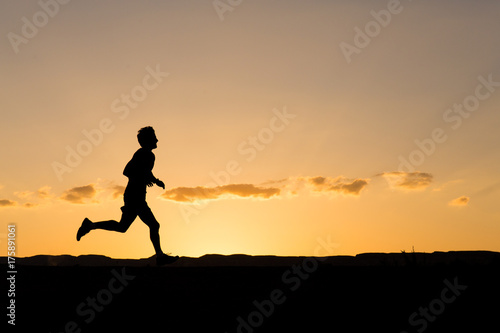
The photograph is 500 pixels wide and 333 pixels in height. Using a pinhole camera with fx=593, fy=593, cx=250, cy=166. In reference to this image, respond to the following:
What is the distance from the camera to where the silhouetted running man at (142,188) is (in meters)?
9.63

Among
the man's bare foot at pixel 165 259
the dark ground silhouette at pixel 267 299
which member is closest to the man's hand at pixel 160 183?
the man's bare foot at pixel 165 259

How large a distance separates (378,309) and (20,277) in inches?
189

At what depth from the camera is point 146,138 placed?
385 inches

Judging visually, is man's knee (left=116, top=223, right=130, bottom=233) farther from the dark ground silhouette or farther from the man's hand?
the dark ground silhouette

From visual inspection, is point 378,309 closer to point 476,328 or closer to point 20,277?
point 476,328

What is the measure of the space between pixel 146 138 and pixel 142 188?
825 millimetres

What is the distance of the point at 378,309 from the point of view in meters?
5.38

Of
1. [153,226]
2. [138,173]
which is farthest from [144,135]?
[153,226]

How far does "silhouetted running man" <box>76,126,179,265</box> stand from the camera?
963 cm

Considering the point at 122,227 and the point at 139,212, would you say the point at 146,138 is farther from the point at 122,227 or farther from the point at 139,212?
the point at 122,227

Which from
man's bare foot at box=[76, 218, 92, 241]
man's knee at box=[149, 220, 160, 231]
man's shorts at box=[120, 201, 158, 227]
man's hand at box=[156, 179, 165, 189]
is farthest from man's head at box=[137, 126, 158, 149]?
man's bare foot at box=[76, 218, 92, 241]

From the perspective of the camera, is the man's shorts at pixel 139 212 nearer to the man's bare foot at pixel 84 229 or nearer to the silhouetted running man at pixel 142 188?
the silhouetted running man at pixel 142 188

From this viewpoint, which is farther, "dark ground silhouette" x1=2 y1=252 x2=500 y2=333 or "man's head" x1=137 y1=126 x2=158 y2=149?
"man's head" x1=137 y1=126 x2=158 y2=149

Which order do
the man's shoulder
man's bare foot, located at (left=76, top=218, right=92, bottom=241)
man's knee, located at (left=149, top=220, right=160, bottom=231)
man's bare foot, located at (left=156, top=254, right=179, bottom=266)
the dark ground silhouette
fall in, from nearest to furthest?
the dark ground silhouette, man's bare foot, located at (left=156, top=254, right=179, bottom=266), the man's shoulder, man's knee, located at (left=149, top=220, right=160, bottom=231), man's bare foot, located at (left=76, top=218, right=92, bottom=241)
